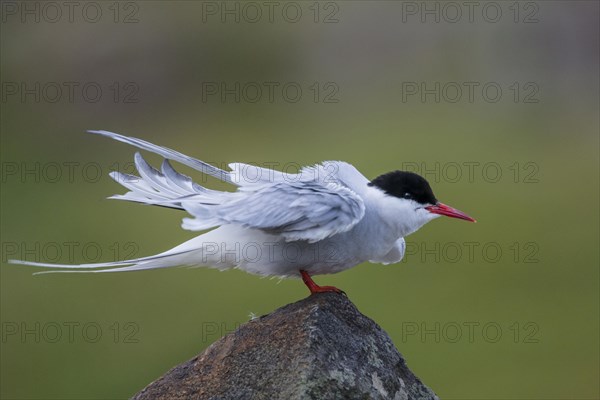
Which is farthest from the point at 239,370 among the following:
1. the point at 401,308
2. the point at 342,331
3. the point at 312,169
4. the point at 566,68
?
the point at 566,68

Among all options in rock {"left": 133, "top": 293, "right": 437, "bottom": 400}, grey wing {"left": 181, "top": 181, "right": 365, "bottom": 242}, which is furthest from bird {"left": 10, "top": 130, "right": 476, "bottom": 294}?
rock {"left": 133, "top": 293, "right": 437, "bottom": 400}

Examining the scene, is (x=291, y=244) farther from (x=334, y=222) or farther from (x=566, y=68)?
(x=566, y=68)

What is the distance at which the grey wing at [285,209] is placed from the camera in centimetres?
484

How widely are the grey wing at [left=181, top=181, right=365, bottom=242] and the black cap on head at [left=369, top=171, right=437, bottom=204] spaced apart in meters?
0.36

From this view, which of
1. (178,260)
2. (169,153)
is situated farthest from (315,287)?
(169,153)

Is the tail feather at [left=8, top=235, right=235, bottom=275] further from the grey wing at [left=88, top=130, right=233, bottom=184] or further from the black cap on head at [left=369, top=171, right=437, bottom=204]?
the black cap on head at [left=369, top=171, right=437, bottom=204]

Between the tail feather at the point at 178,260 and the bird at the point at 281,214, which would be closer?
the bird at the point at 281,214

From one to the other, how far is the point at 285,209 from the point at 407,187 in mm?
768

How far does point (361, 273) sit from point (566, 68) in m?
7.21

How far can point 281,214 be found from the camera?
488 cm

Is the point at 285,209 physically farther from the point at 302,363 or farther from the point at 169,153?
the point at 302,363

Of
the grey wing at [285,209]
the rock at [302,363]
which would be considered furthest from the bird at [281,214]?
the rock at [302,363]

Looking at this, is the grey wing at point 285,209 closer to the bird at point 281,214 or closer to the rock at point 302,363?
the bird at point 281,214

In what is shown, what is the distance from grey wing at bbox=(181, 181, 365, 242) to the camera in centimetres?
484
